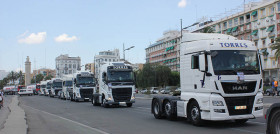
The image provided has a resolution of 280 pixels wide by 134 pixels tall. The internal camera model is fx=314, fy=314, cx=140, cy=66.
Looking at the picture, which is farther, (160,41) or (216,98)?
(160,41)

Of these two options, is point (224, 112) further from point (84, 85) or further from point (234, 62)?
point (84, 85)

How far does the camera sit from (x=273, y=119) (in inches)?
300

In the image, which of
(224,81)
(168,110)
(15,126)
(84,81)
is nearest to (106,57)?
(84,81)

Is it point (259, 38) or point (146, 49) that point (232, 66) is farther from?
point (146, 49)

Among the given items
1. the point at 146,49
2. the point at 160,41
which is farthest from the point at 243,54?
the point at 146,49

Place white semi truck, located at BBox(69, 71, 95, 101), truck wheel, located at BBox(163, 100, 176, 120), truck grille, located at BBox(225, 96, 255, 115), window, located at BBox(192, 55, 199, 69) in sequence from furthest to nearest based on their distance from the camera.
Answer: white semi truck, located at BBox(69, 71, 95, 101)
truck wheel, located at BBox(163, 100, 176, 120)
window, located at BBox(192, 55, 199, 69)
truck grille, located at BBox(225, 96, 255, 115)

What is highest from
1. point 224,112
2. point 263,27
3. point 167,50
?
point 167,50

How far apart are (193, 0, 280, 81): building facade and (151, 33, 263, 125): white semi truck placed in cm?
5560

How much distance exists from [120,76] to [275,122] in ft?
53.3

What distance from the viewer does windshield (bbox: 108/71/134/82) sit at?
2302 cm

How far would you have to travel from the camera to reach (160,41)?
12600 centimetres

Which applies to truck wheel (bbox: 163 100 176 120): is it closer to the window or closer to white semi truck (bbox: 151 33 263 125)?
white semi truck (bbox: 151 33 263 125)

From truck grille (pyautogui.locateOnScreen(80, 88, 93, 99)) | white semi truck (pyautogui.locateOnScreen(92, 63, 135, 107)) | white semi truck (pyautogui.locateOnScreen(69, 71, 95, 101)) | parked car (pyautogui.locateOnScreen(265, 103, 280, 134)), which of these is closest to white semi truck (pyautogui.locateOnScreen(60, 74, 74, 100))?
white semi truck (pyautogui.locateOnScreen(69, 71, 95, 101))

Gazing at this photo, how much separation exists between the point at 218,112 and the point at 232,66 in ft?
5.60
